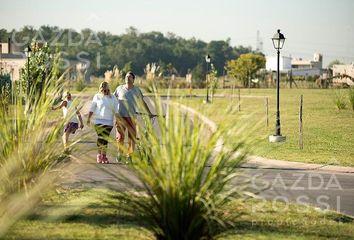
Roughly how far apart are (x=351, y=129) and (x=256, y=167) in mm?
10284

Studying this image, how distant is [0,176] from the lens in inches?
290

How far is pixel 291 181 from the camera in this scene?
38.0ft

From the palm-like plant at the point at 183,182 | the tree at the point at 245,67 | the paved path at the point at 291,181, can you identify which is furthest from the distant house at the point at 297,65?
the palm-like plant at the point at 183,182

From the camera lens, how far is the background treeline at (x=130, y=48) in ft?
347

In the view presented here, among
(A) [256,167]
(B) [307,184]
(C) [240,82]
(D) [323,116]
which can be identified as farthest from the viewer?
(C) [240,82]

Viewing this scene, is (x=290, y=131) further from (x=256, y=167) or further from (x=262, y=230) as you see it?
(x=262, y=230)

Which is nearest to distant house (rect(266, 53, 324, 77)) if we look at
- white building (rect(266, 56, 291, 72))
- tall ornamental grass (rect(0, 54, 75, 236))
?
white building (rect(266, 56, 291, 72))

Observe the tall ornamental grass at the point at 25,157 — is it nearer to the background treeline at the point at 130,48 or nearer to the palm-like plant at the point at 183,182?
the palm-like plant at the point at 183,182

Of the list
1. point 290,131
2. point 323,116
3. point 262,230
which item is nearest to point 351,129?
point 290,131

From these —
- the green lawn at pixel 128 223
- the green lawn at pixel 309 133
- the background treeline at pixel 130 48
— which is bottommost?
the green lawn at pixel 309 133

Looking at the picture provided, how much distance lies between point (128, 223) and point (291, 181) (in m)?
5.12

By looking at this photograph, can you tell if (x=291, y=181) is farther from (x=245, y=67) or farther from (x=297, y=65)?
(x=297, y=65)

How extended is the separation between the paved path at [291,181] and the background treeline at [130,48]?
8070 centimetres

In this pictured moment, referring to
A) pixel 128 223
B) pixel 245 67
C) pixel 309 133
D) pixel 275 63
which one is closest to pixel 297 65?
pixel 275 63
